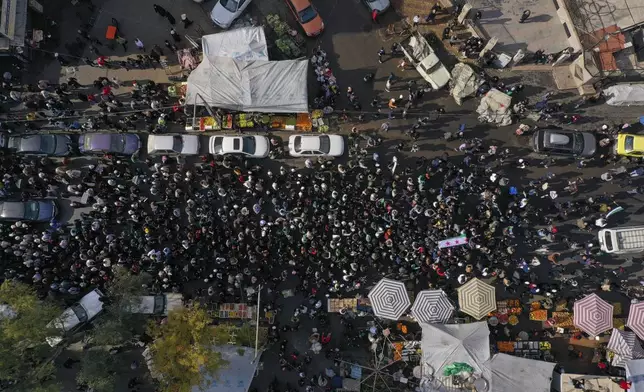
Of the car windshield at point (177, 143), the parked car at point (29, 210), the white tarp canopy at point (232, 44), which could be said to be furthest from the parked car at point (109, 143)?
the white tarp canopy at point (232, 44)

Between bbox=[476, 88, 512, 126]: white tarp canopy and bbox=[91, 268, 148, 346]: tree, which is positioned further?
bbox=[476, 88, 512, 126]: white tarp canopy

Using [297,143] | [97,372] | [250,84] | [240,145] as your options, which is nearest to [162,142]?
[240,145]

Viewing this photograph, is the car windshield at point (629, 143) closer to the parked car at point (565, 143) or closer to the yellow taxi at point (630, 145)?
the yellow taxi at point (630, 145)

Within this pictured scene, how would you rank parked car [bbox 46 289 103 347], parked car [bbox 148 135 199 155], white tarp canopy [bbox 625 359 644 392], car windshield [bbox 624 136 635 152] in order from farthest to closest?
parked car [bbox 148 135 199 155], car windshield [bbox 624 136 635 152], parked car [bbox 46 289 103 347], white tarp canopy [bbox 625 359 644 392]

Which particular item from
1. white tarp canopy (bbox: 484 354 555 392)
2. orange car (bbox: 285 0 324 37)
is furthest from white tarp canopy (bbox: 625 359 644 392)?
orange car (bbox: 285 0 324 37)

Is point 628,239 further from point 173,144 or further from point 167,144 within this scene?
point 167,144

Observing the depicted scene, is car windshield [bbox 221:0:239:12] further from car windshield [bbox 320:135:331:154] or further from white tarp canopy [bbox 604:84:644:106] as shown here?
white tarp canopy [bbox 604:84:644:106]
